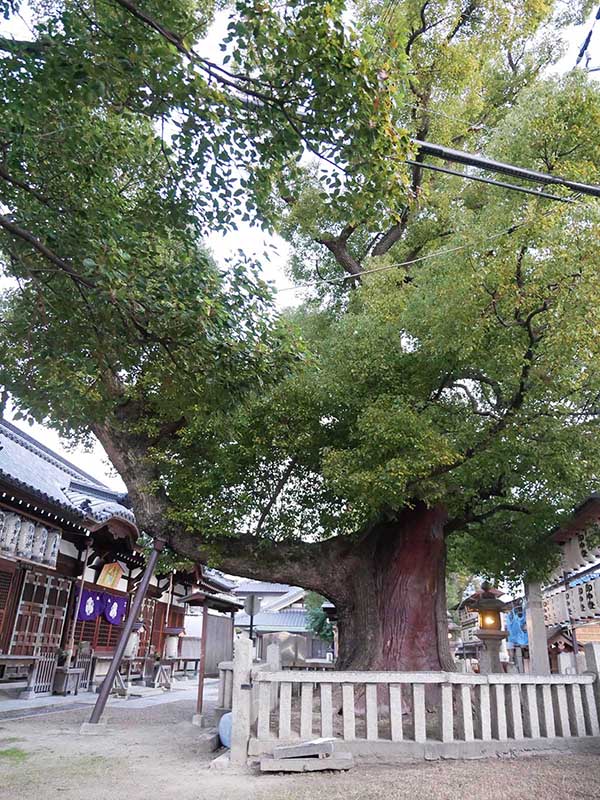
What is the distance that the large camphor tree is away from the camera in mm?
4523

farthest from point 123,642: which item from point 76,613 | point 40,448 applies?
point 40,448

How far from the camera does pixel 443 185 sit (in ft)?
36.7

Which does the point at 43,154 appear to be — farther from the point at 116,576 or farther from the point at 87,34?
the point at 116,576

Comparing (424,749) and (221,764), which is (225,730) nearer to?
(221,764)

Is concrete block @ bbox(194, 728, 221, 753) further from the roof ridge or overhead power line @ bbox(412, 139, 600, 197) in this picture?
the roof ridge

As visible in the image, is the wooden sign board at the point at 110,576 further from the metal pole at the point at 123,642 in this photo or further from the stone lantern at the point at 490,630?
the stone lantern at the point at 490,630

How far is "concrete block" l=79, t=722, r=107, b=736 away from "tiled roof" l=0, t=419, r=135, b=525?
373 centimetres

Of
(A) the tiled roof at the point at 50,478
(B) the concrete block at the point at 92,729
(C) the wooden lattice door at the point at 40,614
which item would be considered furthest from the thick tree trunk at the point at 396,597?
(C) the wooden lattice door at the point at 40,614

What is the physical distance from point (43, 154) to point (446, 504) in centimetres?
746

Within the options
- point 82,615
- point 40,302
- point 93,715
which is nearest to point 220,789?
point 93,715

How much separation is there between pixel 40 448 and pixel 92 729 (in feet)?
34.1

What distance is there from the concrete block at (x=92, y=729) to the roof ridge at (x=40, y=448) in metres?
7.20

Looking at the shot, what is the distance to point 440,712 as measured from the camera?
246 inches

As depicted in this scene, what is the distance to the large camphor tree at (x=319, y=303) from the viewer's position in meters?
4.52
